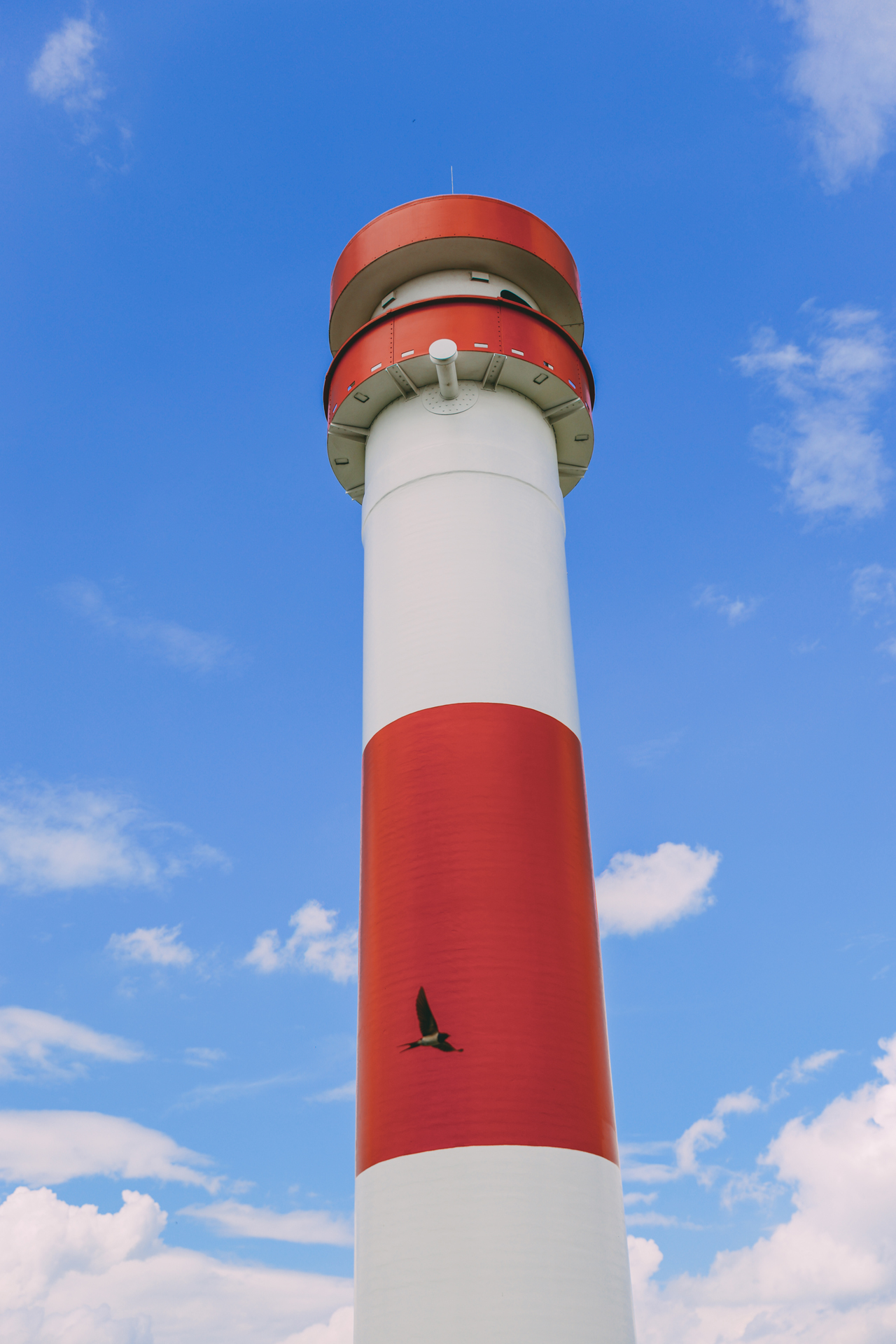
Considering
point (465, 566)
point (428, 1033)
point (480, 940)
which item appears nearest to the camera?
point (428, 1033)

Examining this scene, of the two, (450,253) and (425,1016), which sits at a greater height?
(450,253)

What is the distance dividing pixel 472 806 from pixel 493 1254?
4.95 m

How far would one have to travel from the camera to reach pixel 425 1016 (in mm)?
12312

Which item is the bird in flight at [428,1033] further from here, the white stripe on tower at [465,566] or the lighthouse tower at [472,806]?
the white stripe on tower at [465,566]

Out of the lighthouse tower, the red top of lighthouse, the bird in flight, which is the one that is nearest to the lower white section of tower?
the lighthouse tower

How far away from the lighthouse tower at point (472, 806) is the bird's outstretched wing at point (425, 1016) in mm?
26

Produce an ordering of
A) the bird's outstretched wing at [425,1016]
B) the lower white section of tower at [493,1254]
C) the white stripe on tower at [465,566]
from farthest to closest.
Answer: the white stripe on tower at [465,566], the bird's outstretched wing at [425,1016], the lower white section of tower at [493,1254]

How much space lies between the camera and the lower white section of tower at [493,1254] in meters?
10.8

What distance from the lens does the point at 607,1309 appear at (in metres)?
11.3

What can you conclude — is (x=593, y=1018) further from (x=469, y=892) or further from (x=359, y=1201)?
(x=359, y=1201)

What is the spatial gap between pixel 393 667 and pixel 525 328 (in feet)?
19.7

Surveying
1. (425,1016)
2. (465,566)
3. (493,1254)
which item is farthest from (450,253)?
(493,1254)

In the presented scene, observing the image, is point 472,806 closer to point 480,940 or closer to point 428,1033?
point 480,940

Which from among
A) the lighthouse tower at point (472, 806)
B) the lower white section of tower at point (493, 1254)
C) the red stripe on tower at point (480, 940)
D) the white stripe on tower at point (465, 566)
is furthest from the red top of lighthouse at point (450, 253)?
the lower white section of tower at point (493, 1254)
